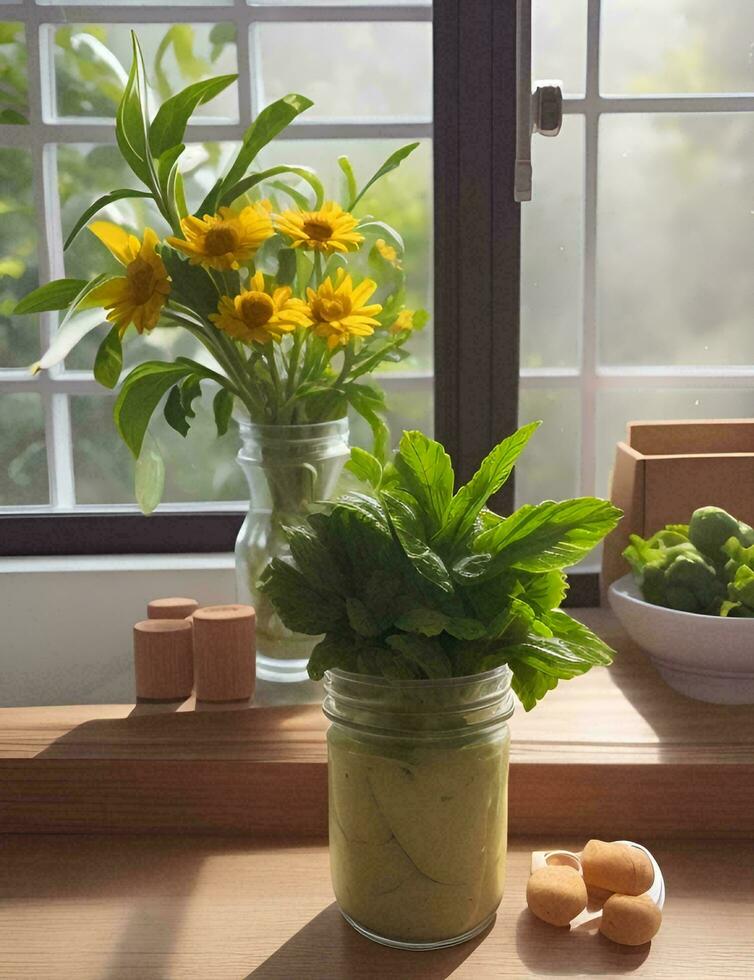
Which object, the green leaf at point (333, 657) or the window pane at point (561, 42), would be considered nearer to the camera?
the green leaf at point (333, 657)

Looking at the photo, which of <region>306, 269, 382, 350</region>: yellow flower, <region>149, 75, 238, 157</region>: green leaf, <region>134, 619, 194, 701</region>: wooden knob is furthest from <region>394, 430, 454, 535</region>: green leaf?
<region>149, 75, 238, 157</region>: green leaf

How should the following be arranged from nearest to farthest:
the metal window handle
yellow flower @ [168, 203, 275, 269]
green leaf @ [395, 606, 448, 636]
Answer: green leaf @ [395, 606, 448, 636] → yellow flower @ [168, 203, 275, 269] → the metal window handle

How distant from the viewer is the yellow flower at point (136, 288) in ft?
3.08

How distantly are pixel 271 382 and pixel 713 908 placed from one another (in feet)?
1.90

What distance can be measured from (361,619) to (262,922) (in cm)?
24

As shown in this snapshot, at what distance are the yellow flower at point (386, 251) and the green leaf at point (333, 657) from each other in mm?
509

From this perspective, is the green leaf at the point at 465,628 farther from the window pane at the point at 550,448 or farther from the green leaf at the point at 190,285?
the window pane at the point at 550,448

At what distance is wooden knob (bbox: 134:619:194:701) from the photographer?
1.00m

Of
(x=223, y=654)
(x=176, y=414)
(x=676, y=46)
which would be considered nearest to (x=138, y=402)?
(x=176, y=414)

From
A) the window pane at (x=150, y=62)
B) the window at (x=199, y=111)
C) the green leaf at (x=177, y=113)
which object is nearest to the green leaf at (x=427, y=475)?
the green leaf at (x=177, y=113)

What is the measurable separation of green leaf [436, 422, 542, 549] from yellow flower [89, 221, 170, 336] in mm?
340

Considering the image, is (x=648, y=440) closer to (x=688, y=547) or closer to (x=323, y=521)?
(x=688, y=547)

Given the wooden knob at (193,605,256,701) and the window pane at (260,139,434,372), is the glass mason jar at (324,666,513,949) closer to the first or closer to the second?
the wooden knob at (193,605,256,701)

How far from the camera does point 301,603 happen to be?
724mm
